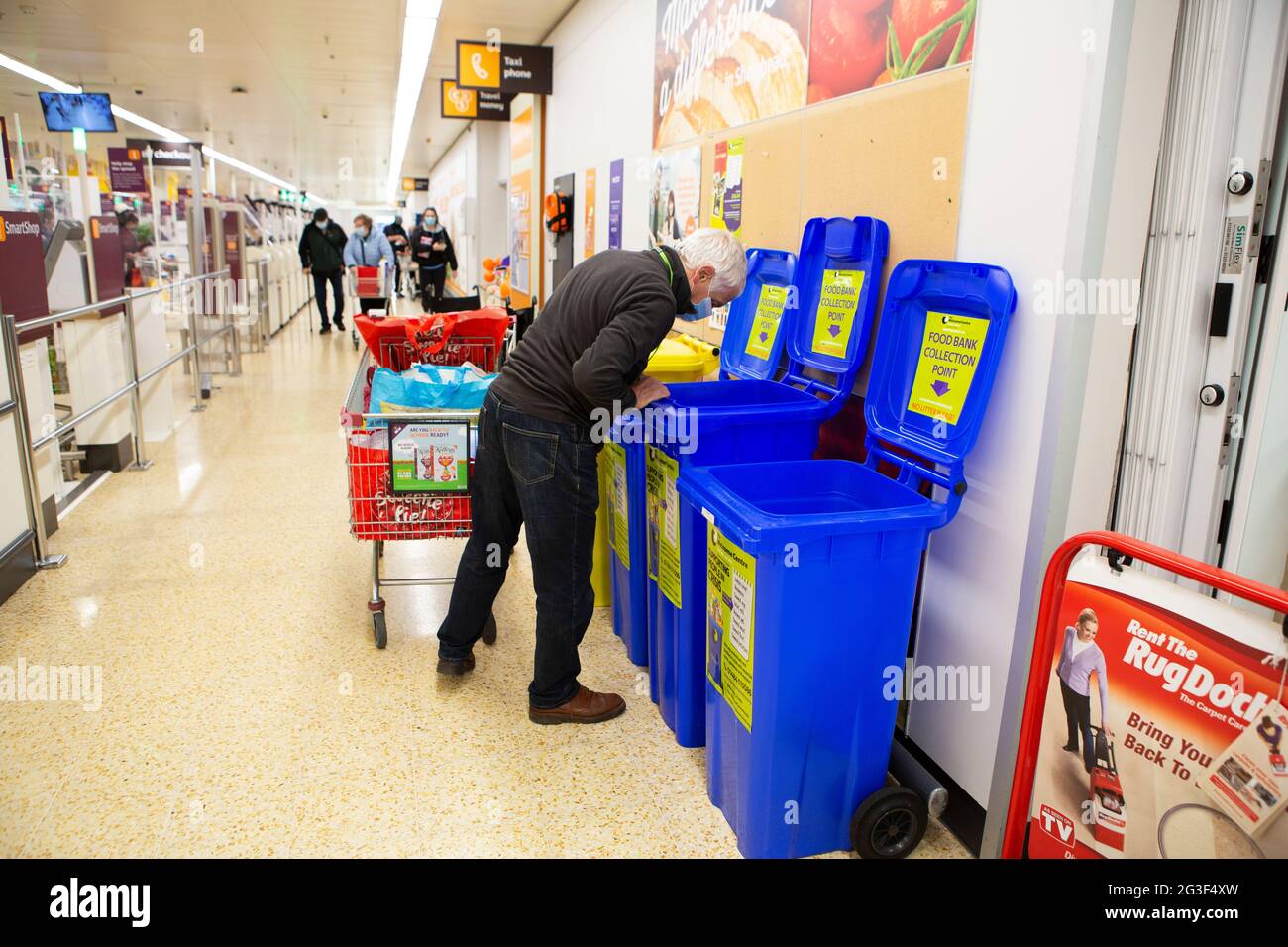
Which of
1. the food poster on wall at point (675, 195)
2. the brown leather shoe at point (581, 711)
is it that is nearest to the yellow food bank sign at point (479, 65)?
the food poster on wall at point (675, 195)

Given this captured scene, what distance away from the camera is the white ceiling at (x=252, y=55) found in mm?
7895

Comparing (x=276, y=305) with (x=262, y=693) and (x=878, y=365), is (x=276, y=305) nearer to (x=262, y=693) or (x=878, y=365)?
(x=262, y=693)

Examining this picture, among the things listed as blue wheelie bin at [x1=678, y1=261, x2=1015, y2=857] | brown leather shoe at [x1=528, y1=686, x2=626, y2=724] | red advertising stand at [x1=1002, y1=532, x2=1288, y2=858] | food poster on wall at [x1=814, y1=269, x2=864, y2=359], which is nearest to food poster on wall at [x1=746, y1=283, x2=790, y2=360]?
food poster on wall at [x1=814, y1=269, x2=864, y2=359]

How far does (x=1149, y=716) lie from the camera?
1489mm

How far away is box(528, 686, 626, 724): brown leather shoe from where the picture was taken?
2.93 metres

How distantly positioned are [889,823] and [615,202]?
4796mm

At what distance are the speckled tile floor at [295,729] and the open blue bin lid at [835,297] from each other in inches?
52.1

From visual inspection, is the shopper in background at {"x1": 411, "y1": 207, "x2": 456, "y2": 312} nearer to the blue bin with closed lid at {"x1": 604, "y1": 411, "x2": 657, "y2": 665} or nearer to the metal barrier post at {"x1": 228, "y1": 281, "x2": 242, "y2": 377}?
the metal barrier post at {"x1": 228, "y1": 281, "x2": 242, "y2": 377}

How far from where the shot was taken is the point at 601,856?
2314 mm

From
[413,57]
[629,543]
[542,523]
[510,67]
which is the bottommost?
[629,543]

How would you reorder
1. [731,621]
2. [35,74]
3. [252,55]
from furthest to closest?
1. [35,74]
2. [252,55]
3. [731,621]

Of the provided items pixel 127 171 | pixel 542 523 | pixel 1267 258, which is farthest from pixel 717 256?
pixel 127 171

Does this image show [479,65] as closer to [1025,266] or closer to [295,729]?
[295,729]

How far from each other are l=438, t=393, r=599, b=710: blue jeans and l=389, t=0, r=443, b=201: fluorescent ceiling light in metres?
5.33
